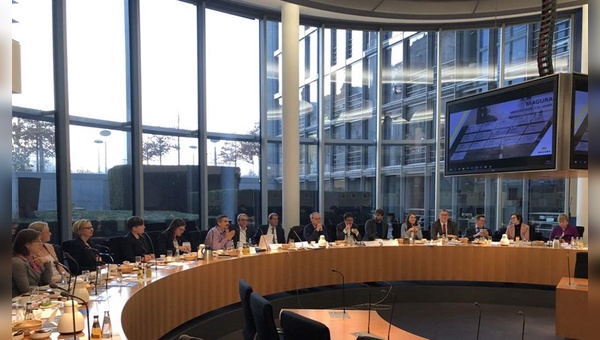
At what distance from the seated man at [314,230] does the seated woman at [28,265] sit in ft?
11.0

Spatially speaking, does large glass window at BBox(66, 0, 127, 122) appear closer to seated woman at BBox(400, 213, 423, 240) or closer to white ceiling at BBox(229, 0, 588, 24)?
white ceiling at BBox(229, 0, 588, 24)

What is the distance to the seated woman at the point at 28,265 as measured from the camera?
10.3 feet

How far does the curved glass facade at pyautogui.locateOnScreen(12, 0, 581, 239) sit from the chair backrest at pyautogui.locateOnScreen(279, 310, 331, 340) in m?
4.16

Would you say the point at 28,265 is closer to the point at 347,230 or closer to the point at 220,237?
the point at 220,237

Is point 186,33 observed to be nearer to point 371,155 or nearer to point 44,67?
point 44,67

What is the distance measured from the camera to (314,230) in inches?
243

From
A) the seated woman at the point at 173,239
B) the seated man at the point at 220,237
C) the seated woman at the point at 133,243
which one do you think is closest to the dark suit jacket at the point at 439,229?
the seated man at the point at 220,237

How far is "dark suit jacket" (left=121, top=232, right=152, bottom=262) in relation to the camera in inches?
181

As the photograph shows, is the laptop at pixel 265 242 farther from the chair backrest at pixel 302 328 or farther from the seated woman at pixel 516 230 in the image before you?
the seated woman at pixel 516 230

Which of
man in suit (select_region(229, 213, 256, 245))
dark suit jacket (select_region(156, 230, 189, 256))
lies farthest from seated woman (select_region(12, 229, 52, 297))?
man in suit (select_region(229, 213, 256, 245))

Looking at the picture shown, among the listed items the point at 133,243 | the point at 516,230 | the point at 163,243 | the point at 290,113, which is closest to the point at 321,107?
the point at 290,113

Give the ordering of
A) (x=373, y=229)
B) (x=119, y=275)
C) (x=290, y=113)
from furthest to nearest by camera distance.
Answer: (x=290, y=113)
(x=373, y=229)
(x=119, y=275)

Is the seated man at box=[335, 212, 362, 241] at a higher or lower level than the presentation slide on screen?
lower

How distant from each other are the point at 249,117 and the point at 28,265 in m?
4.83
